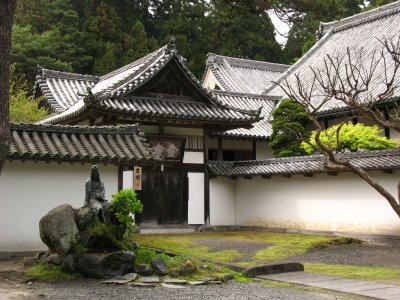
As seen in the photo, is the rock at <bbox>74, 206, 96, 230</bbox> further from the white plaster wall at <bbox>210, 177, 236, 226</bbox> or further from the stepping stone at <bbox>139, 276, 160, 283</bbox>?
the white plaster wall at <bbox>210, 177, 236, 226</bbox>

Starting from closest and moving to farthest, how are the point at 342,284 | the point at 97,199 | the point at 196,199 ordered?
the point at 342,284
the point at 97,199
the point at 196,199

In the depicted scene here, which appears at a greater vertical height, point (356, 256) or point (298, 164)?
point (298, 164)

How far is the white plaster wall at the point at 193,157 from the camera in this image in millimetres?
19625

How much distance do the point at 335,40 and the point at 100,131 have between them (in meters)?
20.9

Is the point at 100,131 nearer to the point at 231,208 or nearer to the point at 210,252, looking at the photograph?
the point at 210,252

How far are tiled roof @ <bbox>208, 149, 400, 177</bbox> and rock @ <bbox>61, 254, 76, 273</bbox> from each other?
9819 mm

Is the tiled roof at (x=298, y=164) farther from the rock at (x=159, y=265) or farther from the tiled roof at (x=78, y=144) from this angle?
the rock at (x=159, y=265)

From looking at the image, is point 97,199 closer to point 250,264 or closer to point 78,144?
point 78,144

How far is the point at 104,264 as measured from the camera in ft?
30.7

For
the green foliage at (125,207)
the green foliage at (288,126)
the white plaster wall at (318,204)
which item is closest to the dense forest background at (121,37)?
the green foliage at (288,126)

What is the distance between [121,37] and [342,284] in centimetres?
3825

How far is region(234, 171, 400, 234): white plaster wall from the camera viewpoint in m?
15.9

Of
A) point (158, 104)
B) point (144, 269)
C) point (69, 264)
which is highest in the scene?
point (158, 104)

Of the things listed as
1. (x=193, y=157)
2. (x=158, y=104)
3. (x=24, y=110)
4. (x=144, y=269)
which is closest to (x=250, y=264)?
(x=144, y=269)
